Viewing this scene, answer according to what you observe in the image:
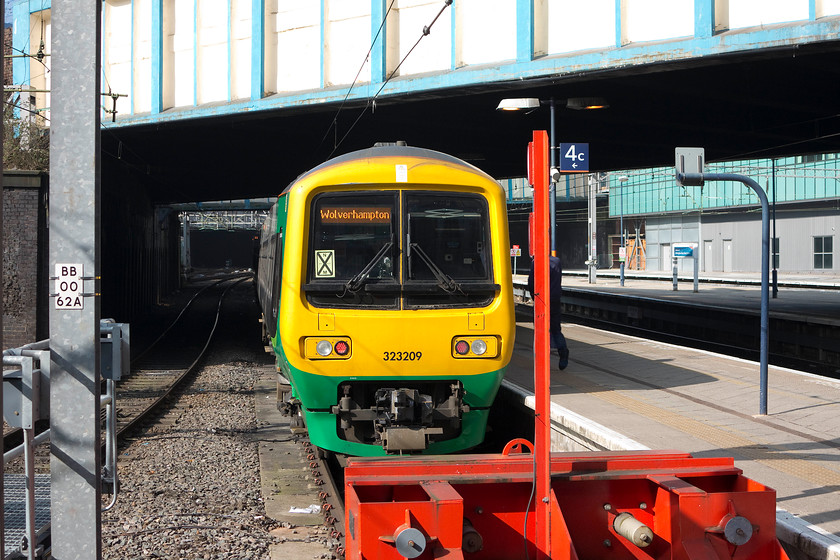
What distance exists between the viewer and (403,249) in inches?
303

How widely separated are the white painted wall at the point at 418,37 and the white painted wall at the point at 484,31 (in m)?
0.21

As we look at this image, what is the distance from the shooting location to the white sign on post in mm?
3875

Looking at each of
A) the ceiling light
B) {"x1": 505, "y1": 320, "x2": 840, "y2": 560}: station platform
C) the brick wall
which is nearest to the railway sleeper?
{"x1": 505, "y1": 320, "x2": 840, "y2": 560}: station platform

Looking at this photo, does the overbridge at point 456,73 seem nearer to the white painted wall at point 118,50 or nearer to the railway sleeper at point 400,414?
the white painted wall at point 118,50

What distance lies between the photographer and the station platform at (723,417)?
5492 millimetres

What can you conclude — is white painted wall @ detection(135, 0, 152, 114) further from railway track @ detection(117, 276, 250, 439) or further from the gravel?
the gravel

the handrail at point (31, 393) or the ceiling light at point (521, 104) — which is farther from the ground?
the ceiling light at point (521, 104)

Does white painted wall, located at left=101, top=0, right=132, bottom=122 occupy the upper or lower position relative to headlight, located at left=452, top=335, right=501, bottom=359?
upper

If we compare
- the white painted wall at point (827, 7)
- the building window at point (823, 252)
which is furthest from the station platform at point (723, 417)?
the building window at point (823, 252)

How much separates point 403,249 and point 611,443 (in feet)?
8.20

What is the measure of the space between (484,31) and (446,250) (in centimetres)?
694

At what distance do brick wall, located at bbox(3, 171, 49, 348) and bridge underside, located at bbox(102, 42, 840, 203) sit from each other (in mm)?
2516

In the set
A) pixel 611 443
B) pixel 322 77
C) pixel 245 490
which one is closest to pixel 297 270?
pixel 245 490

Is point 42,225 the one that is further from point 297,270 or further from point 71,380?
point 71,380
